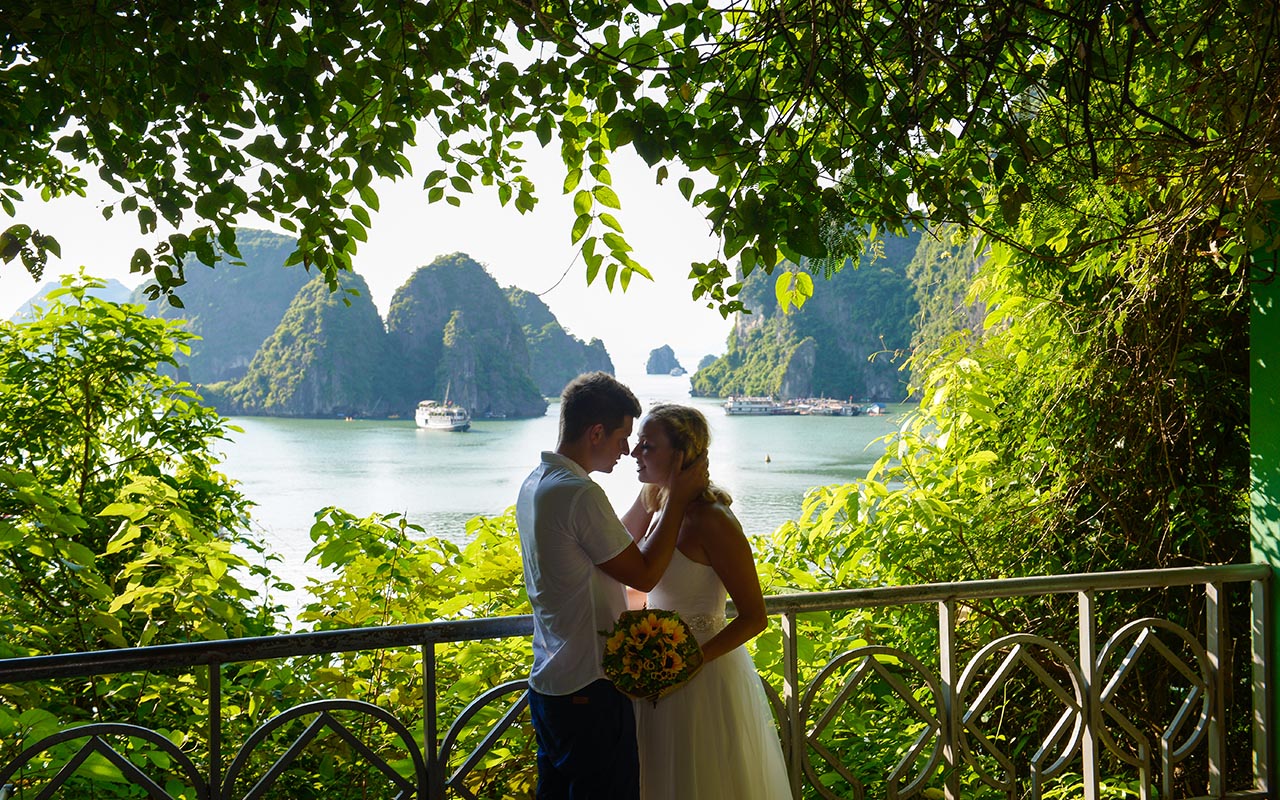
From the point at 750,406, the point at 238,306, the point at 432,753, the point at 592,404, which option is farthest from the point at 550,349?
the point at 592,404

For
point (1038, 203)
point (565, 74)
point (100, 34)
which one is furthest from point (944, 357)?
point (100, 34)

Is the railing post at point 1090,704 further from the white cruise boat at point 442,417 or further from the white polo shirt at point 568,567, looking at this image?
the white cruise boat at point 442,417

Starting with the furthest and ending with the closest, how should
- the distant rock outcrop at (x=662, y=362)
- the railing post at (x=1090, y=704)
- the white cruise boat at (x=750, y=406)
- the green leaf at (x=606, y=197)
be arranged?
the distant rock outcrop at (x=662, y=362), the white cruise boat at (x=750, y=406), the railing post at (x=1090, y=704), the green leaf at (x=606, y=197)

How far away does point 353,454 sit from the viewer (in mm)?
47812

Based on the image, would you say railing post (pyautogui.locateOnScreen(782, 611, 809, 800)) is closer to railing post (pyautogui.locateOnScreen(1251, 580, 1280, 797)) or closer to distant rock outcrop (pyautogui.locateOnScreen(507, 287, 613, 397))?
railing post (pyautogui.locateOnScreen(1251, 580, 1280, 797))

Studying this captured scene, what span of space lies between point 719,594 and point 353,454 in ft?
157

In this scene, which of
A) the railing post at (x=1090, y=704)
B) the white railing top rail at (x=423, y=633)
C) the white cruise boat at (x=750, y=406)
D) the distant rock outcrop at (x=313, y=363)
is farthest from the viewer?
the distant rock outcrop at (x=313, y=363)

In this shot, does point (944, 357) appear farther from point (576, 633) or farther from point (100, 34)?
point (100, 34)

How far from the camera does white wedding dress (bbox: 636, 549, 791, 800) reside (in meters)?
2.33

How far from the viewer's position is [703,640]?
7.77 feet

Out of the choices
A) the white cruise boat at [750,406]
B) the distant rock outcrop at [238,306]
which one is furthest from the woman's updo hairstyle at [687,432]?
the distant rock outcrop at [238,306]

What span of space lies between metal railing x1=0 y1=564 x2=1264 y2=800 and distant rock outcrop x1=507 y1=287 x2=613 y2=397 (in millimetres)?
51690

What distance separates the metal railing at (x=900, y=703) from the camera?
206 cm

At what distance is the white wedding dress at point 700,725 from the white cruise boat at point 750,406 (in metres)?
43.6
